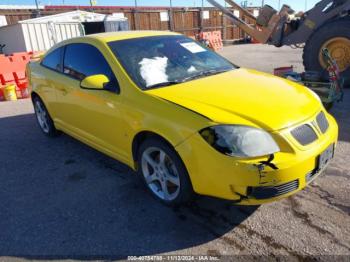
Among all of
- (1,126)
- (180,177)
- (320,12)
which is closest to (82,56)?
(180,177)

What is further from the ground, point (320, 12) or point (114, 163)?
point (320, 12)

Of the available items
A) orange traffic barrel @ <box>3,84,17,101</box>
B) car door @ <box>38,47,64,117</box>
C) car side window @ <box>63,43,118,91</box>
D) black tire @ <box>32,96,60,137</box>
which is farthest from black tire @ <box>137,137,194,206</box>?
orange traffic barrel @ <box>3,84,17,101</box>

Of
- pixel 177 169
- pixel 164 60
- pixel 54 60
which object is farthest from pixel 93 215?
pixel 54 60

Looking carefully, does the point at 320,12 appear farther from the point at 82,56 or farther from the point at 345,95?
the point at 82,56

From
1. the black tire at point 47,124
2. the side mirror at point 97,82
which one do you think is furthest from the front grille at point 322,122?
the black tire at point 47,124

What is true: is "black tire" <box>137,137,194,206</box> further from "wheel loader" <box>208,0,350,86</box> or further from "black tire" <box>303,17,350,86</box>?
"wheel loader" <box>208,0,350,86</box>

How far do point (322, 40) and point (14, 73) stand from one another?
8.35 meters

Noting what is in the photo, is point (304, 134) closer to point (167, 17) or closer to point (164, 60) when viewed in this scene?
point (164, 60)

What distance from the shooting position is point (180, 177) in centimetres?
292

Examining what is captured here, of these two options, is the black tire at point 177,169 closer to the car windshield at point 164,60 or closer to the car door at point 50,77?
the car windshield at point 164,60

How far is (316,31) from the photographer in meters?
7.77

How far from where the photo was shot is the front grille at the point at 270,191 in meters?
2.57

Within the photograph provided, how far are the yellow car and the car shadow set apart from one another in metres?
0.31

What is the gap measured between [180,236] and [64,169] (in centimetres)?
212
